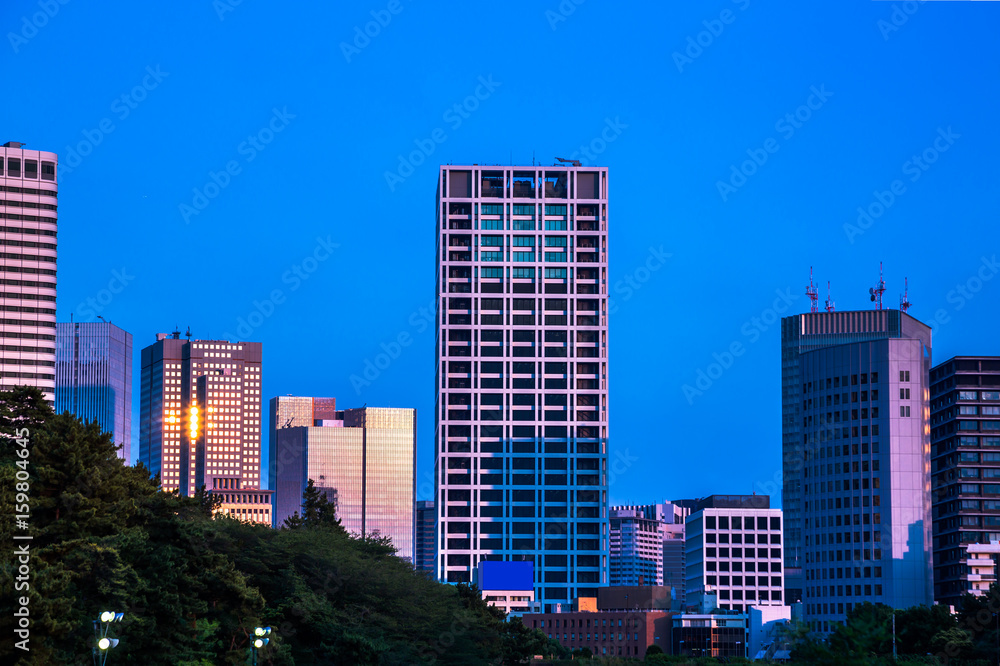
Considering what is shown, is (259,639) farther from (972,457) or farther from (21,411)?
(972,457)

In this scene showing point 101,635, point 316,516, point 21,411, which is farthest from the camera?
point 316,516

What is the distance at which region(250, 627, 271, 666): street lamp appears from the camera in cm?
6819

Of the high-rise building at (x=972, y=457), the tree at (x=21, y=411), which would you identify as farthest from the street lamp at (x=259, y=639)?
the high-rise building at (x=972, y=457)

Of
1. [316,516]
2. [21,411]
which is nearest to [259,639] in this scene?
[21,411]

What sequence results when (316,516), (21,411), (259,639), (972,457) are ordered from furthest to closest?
1. (972,457)
2. (316,516)
3. (21,411)
4. (259,639)

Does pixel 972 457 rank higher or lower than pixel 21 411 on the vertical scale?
lower

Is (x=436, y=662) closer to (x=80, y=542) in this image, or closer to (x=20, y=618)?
(x=80, y=542)

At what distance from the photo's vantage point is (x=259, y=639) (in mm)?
68625

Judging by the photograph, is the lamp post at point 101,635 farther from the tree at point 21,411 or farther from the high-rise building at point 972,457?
the high-rise building at point 972,457

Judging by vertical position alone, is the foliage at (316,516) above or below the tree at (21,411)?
below

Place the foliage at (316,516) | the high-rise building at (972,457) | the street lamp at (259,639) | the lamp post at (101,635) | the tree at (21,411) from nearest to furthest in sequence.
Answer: the lamp post at (101,635), the street lamp at (259,639), the tree at (21,411), the foliage at (316,516), the high-rise building at (972,457)

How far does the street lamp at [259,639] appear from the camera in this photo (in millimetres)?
68188

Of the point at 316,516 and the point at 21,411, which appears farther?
the point at 316,516

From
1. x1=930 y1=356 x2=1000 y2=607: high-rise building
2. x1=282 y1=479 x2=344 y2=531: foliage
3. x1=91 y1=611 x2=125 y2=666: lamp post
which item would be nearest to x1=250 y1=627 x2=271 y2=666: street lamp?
x1=91 y1=611 x2=125 y2=666: lamp post
